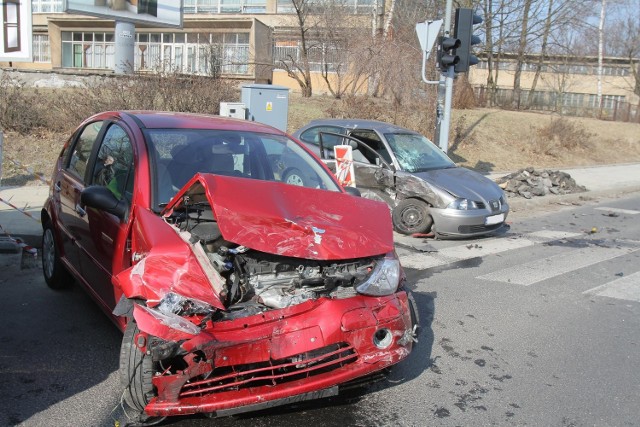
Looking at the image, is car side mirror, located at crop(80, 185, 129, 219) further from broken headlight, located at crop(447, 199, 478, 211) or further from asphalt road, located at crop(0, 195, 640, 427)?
broken headlight, located at crop(447, 199, 478, 211)

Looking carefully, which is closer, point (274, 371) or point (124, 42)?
point (274, 371)

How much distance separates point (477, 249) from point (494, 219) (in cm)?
69

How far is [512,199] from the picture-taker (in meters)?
13.1

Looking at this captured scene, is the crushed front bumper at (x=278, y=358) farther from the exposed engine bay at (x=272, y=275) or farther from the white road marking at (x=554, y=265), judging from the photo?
the white road marking at (x=554, y=265)

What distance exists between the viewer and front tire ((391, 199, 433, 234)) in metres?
9.05

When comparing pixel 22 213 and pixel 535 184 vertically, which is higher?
pixel 535 184

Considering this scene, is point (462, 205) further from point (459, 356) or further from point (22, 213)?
point (22, 213)

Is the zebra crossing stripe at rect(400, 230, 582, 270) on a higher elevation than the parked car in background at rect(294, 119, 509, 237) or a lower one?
lower

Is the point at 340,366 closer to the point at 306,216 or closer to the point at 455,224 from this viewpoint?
the point at 306,216

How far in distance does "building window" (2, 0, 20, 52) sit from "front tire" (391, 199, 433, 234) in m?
5.72

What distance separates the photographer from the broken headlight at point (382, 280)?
369 cm

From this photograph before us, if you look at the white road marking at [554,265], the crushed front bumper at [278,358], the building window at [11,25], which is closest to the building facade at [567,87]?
the white road marking at [554,265]

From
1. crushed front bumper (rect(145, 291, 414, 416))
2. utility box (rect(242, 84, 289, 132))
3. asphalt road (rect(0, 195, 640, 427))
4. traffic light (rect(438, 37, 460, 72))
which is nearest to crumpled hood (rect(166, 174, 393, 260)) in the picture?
crushed front bumper (rect(145, 291, 414, 416))

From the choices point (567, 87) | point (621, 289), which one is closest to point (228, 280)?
point (621, 289)
